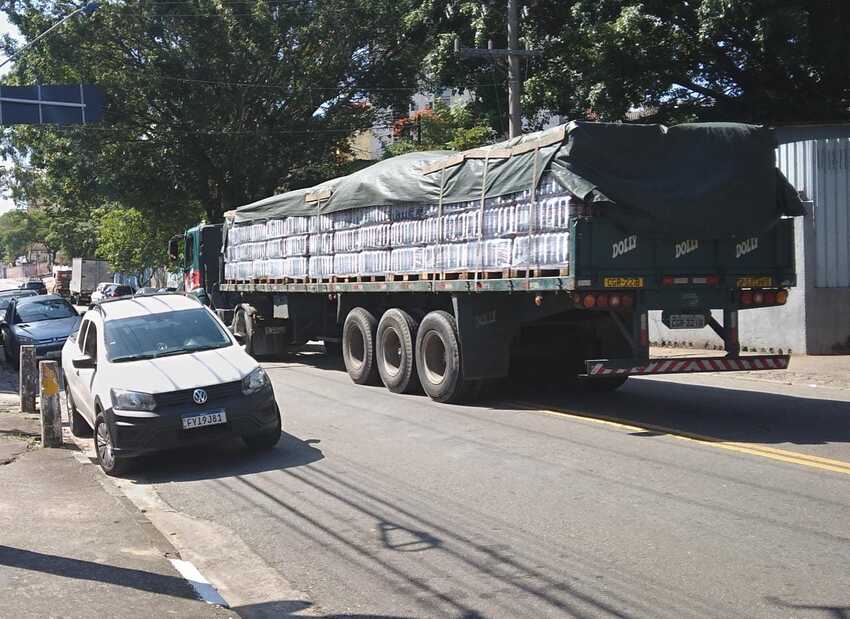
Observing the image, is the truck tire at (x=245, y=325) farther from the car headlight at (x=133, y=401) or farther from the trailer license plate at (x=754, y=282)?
the trailer license plate at (x=754, y=282)

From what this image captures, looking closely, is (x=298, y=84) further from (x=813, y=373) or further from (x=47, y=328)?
(x=813, y=373)

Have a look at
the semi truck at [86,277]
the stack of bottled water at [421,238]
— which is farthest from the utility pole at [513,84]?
the semi truck at [86,277]

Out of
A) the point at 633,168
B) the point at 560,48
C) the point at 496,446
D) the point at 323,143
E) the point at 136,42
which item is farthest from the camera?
the point at 323,143

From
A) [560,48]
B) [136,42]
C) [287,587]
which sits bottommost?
[287,587]

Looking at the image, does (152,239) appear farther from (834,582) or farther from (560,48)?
(834,582)

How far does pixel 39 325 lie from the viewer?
20297mm

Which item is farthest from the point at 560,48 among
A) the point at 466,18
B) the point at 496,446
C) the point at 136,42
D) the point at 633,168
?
the point at 136,42

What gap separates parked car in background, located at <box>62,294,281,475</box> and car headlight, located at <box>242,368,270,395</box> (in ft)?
0.04

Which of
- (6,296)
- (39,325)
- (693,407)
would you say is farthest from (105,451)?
(6,296)

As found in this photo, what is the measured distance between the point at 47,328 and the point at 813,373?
589 inches

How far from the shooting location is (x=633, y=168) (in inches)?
419

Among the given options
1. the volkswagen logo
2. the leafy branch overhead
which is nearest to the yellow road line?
the volkswagen logo

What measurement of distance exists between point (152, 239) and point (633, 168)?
145 ft

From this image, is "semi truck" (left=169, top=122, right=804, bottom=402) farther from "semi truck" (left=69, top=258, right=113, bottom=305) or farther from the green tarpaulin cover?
"semi truck" (left=69, top=258, right=113, bottom=305)
